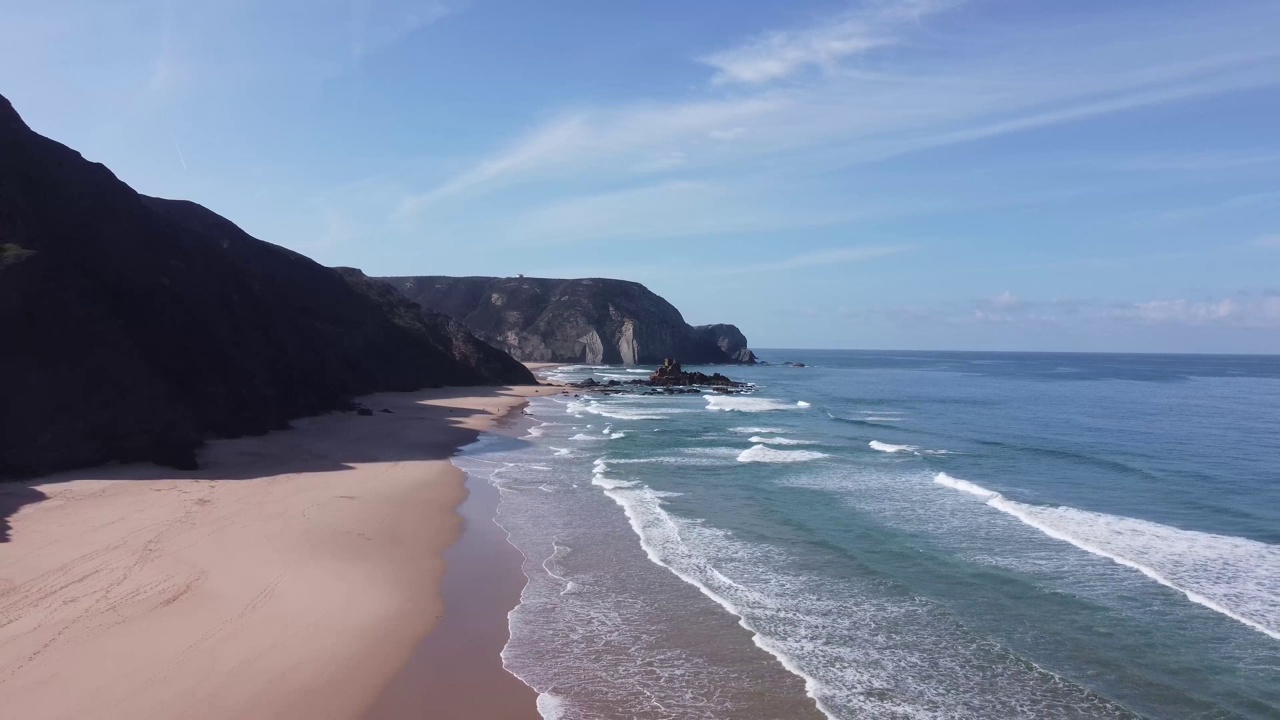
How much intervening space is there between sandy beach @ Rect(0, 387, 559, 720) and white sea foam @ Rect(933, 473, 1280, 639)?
1101cm

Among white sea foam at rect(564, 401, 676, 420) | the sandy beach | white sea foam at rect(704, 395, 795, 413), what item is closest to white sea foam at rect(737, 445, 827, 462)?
the sandy beach

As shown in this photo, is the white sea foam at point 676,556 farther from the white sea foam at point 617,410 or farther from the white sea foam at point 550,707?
the white sea foam at point 617,410

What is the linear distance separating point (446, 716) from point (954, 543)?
1127 cm

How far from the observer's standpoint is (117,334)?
70.6ft

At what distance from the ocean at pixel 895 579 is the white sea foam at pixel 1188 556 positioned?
2.4 inches

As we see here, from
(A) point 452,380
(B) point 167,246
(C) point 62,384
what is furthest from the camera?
(A) point 452,380

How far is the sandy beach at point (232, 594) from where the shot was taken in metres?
8.34

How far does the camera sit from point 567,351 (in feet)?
394

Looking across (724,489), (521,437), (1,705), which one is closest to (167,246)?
(521,437)

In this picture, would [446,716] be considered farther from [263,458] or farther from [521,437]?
[521,437]

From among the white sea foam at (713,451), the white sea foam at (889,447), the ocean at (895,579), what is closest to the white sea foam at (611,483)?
the ocean at (895,579)

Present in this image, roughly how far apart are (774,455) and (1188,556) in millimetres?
14153

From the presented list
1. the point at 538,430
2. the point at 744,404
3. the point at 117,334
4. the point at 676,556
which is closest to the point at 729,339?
the point at 744,404

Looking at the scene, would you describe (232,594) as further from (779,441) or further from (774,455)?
(779,441)
